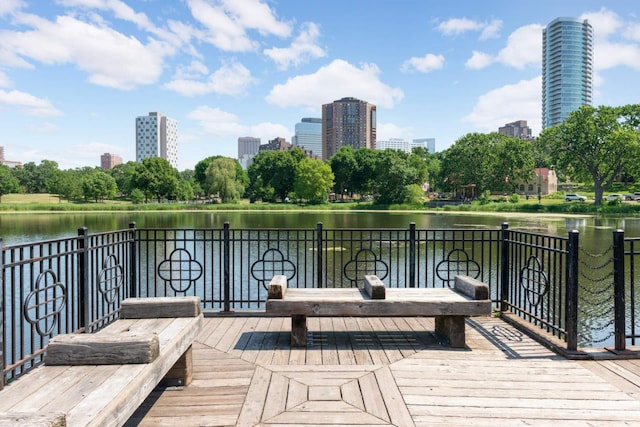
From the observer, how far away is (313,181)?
71.0 meters

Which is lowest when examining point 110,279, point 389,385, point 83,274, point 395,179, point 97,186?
point 389,385

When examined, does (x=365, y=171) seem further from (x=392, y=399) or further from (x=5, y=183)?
(x=392, y=399)

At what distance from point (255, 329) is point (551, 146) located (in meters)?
62.7

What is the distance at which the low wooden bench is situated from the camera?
4.73 meters

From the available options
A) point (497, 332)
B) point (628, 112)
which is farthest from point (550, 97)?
point (497, 332)

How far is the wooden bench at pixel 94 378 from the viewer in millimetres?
2096

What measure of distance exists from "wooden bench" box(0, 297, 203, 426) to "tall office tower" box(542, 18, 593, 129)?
196903 millimetres

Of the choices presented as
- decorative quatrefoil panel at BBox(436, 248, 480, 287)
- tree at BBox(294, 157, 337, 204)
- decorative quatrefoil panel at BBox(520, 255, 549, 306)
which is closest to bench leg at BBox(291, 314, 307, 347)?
decorative quatrefoil panel at BBox(436, 248, 480, 287)

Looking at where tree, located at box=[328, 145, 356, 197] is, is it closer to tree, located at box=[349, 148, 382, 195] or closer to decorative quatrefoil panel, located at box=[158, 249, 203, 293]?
tree, located at box=[349, 148, 382, 195]

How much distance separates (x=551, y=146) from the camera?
58.8m

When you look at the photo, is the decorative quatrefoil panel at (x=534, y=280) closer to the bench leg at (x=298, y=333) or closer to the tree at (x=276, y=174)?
the bench leg at (x=298, y=333)

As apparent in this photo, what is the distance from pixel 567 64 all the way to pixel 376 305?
201 meters

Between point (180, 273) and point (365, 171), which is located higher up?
point (365, 171)

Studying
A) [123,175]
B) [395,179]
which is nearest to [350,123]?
[123,175]
